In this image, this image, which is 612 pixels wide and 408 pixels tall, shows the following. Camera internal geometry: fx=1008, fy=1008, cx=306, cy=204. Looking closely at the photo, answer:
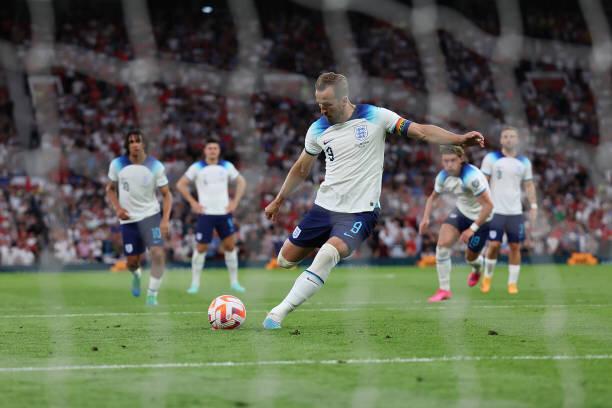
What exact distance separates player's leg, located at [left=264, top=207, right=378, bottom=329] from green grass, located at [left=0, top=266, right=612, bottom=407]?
31 centimetres

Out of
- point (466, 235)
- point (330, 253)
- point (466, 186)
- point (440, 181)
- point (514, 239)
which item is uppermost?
point (440, 181)

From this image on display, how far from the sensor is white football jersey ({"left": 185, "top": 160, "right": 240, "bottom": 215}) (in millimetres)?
16172

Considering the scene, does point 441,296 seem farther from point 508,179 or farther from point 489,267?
point 508,179

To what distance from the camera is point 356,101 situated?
82.3 feet

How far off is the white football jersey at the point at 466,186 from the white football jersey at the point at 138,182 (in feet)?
12.1

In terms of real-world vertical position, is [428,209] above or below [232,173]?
below

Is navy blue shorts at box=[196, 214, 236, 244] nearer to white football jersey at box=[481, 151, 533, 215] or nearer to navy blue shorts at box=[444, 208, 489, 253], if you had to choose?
navy blue shorts at box=[444, 208, 489, 253]

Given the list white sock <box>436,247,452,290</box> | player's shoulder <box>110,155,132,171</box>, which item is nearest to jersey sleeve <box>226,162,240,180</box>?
player's shoulder <box>110,155,132,171</box>

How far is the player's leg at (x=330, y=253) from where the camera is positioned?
8.40 meters

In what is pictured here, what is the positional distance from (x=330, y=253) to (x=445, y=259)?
4.97m

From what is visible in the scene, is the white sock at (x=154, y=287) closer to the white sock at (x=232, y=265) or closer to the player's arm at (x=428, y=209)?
the white sock at (x=232, y=265)

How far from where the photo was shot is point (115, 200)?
505 inches

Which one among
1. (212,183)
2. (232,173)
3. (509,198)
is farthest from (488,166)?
(212,183)

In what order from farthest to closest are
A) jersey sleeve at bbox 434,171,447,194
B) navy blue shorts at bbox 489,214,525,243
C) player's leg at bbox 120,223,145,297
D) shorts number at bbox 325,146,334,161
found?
navy blue shorts at bbox 489,214,525,243
jersey sleeve at bbox 434,171,447,194
player's leg at bbox 120,223,145,297
shorts number at bbox 325,146,334,161
